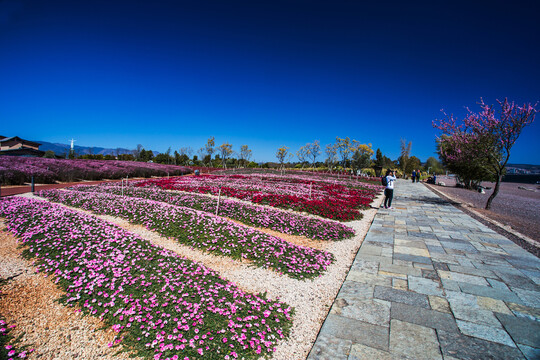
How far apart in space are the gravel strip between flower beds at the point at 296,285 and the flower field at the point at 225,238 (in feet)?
0.75

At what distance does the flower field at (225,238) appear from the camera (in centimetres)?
557

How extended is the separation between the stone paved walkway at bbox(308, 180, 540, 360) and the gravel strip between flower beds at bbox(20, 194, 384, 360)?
262 mm

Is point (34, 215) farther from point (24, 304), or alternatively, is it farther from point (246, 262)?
point (246, 262)

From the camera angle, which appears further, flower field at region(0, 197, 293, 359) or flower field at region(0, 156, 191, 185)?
flower field at region(0, 156, 191, 185)

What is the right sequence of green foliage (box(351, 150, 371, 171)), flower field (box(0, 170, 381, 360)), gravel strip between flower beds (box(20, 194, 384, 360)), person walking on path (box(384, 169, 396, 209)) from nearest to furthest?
flower field (box(0, 170, 381, 360))
gravel strip between flower beds (box(20, 194, 384, 360))
person walking on path (box(384, 169, 396, 209))
green foliage (box(351, 150, 371, 171))

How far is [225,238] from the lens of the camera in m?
6.68

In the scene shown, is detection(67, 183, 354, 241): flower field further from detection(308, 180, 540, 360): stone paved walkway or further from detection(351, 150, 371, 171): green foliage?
detection(351, 150, 371, 171): green foliage

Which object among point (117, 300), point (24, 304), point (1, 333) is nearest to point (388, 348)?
point (117, 300)

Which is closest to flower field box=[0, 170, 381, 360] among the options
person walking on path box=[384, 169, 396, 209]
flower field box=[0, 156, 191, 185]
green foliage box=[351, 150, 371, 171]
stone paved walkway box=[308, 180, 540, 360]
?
stone paved walkway box=[308, 180, 540, 360]

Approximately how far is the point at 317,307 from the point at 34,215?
971 centimetres

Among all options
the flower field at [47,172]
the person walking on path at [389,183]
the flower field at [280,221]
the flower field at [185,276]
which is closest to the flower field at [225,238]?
the flower field at [185,276]

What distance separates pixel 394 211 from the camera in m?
12.1

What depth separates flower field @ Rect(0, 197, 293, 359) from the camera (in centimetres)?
295

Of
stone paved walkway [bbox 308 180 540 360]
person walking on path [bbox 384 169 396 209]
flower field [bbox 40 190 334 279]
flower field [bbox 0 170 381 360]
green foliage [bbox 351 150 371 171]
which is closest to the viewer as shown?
stone paved walkway [bbox 308 180 540 360]
